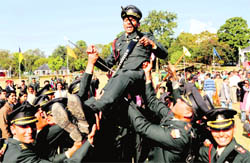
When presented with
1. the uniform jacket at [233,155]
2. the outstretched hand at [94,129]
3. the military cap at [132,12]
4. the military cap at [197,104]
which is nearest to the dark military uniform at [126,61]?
the military cap at [132,12]

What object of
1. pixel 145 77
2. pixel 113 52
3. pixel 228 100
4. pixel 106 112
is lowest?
pixel 228 100

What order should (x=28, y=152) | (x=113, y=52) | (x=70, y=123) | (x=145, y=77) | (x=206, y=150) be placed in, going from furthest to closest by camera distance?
(x=113, y=52)
(x=145, y=77)
(x=206, y=150)
(x=70, y=123)
(x=28, y=152)

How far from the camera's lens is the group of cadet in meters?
3.54

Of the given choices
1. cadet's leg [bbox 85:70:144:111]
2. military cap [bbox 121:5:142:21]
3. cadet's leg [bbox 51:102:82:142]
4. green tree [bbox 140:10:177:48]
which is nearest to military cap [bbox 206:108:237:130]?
cadet's leg [bbox 85:70:144:111]

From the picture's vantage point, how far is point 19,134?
354cm

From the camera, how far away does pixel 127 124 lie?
4.35 metres

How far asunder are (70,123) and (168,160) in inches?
63.5

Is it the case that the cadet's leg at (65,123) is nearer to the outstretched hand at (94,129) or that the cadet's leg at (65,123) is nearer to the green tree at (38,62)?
the outstretched hand at (94,129)

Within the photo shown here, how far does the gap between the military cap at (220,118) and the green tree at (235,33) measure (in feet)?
306

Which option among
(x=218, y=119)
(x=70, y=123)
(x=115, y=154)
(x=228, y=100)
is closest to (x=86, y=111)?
(x=70, y=123)

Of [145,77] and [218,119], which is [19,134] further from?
[218,119]

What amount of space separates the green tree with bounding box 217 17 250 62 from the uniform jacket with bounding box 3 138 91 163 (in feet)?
310

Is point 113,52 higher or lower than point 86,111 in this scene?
higher

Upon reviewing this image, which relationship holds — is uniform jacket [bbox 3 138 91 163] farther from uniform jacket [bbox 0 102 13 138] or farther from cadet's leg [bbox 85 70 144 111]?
uniform jacket [bbox 0 102 13 138]
